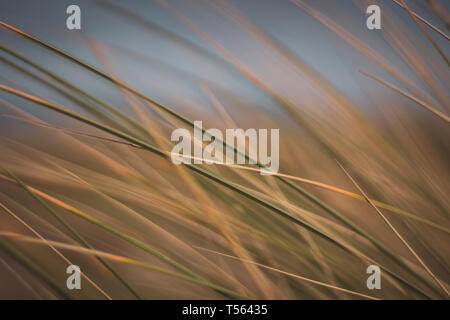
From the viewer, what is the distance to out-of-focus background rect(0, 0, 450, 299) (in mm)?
340

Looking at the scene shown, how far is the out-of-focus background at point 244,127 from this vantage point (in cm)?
34

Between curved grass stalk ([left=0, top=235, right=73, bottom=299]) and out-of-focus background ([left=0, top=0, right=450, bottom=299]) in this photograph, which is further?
out-of-focus background ([left=0, top=0, right=450, bottom=299])

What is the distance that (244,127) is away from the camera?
433mm

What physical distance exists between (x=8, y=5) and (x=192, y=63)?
13.6 inches

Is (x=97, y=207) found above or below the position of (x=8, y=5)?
below

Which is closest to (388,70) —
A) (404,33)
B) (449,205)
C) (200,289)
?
(404,33)

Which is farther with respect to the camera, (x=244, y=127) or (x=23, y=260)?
(x=244, y=127)

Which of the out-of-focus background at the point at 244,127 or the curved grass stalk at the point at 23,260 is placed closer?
the curved grass stalk at the point at 23,260

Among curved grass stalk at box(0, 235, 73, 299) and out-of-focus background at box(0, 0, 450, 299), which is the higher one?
out-of-focus background at box(0, 0, 450, 299)

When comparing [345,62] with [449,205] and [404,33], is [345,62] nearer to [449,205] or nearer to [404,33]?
[404,33]

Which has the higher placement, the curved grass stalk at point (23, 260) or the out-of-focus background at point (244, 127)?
the out-of-focus background at point (244, 127)

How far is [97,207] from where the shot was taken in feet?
1.43

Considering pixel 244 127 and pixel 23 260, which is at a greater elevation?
pixel 244 127
